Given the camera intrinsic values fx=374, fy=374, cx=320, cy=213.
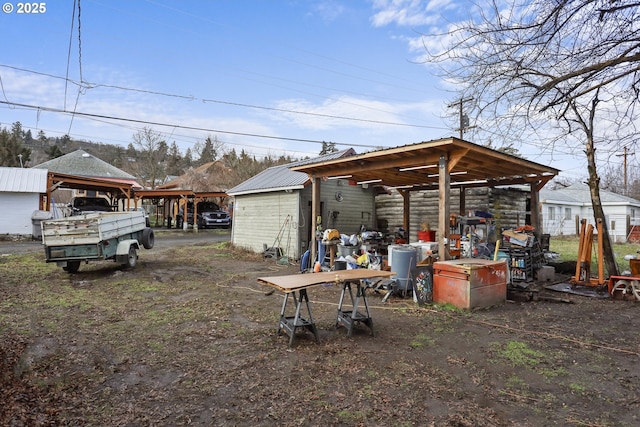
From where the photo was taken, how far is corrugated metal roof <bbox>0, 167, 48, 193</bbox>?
17.3 meters

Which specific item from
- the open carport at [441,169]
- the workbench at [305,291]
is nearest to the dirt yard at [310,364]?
the workbench at [305,291]

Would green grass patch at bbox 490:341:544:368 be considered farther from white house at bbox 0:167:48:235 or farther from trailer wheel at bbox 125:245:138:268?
white house at bbox 0:167:48:235

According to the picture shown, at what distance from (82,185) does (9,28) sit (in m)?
13.2

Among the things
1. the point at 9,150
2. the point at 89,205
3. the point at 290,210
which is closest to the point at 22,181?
the point at 89,205

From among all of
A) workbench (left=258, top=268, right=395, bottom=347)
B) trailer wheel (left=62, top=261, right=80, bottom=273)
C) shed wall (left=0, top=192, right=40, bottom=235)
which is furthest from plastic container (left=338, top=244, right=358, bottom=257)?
shed wall (left=0, top=192, right=40, bottom=235)

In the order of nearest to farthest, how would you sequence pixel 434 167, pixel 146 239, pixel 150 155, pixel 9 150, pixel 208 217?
pixel 434 167 < pixel 146 239 < pixel 208 217 < pixel 9 150 < pixel 150 155

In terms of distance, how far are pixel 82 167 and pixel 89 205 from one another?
1746cm

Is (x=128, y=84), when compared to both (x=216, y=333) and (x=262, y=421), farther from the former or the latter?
(x=262, y=421)

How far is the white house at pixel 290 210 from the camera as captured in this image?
486 inches

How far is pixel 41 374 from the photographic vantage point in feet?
11.6

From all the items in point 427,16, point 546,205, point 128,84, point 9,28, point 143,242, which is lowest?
point 143,242

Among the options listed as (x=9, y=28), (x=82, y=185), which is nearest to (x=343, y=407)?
(x=9, y=28)

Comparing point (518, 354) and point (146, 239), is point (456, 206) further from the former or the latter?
point (146, 239)

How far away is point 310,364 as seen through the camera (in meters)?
3.86
